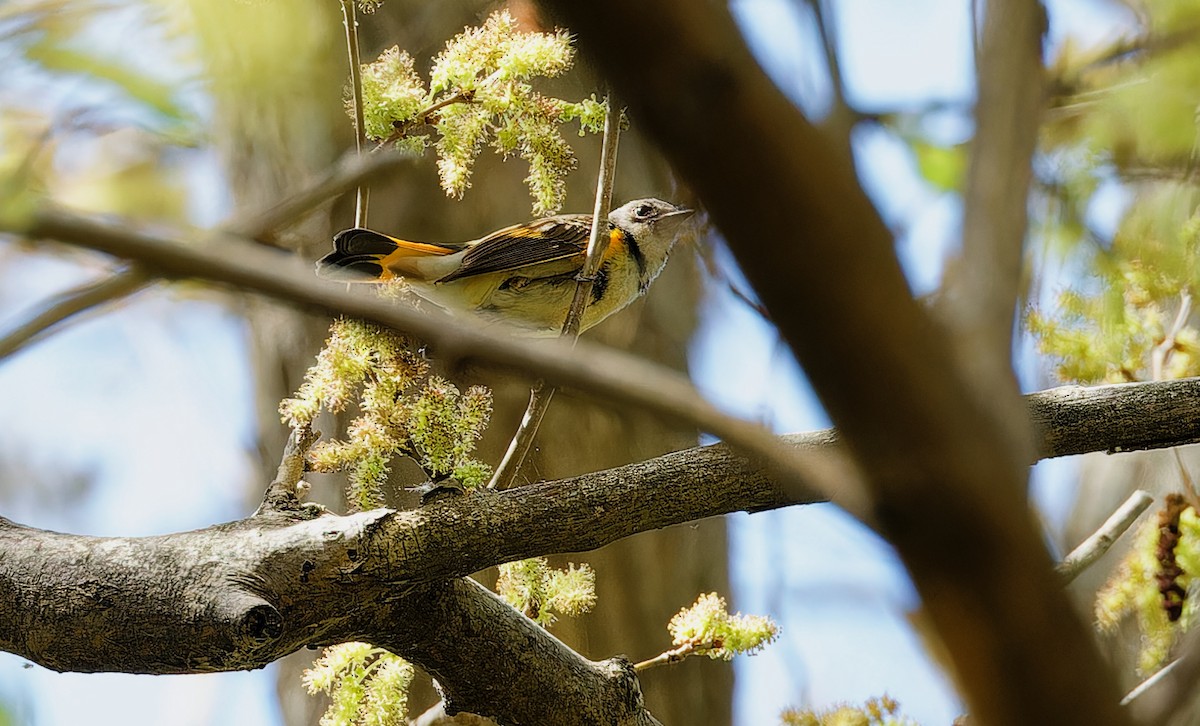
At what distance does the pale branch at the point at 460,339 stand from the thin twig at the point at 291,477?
0.75 m

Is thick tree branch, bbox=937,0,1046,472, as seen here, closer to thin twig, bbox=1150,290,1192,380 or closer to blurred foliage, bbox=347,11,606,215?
blurred foliage, bbox=347,11,606,215

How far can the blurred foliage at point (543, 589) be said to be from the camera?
3.77 ft

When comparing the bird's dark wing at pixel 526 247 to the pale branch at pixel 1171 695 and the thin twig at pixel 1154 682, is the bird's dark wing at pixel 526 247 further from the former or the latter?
the pale branch at pixel 1171 695

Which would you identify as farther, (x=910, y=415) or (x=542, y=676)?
(x=542, y=676)

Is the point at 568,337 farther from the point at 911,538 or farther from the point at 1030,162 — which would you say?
the point at 911,538

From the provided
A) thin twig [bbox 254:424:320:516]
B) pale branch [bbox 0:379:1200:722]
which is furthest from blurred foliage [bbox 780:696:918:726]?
thin twig [bbox 254:424:320:516]

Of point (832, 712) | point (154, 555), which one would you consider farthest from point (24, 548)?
point (832, 712)

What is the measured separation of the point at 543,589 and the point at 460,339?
0.90 meters

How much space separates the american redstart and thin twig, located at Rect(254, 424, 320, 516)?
37cm

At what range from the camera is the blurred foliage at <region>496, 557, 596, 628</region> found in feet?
3.77

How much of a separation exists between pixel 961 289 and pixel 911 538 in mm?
110

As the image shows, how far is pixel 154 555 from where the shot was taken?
0.93m

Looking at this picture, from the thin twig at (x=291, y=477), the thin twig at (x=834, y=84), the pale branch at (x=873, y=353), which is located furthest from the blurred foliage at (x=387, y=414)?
the pale branch at (x=873, y=353)

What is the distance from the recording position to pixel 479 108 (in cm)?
112
